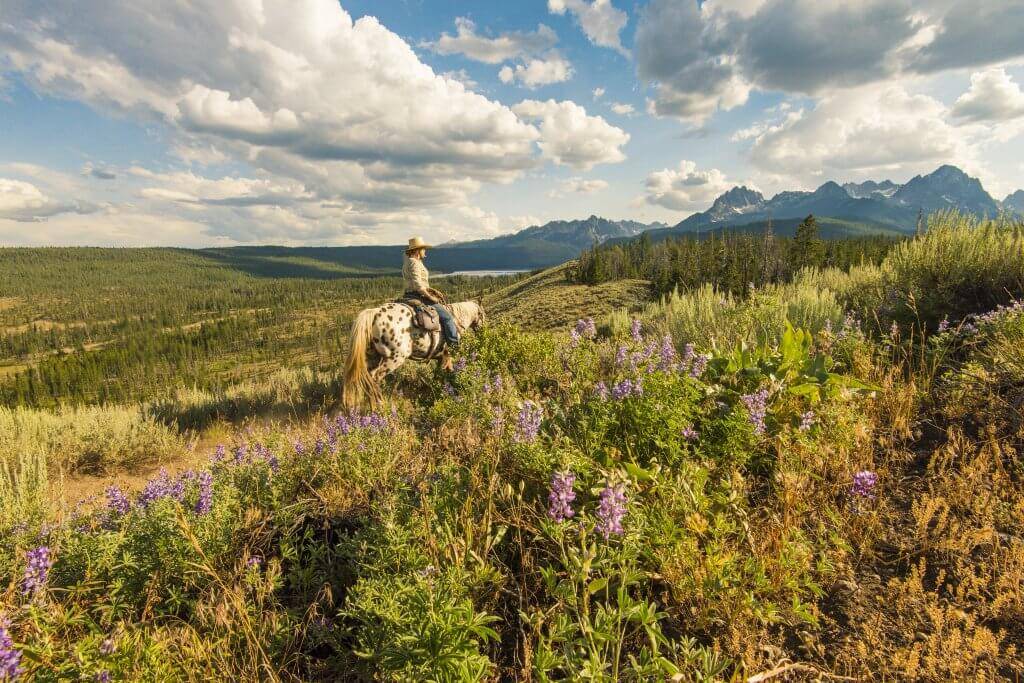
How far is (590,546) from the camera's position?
2.14 metres

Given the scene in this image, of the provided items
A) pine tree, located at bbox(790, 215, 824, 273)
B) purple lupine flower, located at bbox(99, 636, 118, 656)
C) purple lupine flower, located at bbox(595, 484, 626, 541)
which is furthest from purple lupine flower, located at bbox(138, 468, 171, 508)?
pine tree, located at bbox(790, 215, 824, 273)

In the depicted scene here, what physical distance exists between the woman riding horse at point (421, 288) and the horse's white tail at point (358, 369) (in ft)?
4.09

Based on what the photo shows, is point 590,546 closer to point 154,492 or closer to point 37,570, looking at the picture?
point 37,570

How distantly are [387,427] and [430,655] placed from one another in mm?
2314

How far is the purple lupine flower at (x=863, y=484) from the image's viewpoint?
9.05 ft

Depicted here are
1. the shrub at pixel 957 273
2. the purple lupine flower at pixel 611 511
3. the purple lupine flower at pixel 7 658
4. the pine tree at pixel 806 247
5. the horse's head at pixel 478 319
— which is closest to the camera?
the purple lupine flower at pixel 7 658

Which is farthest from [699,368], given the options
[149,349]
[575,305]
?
[149,349]

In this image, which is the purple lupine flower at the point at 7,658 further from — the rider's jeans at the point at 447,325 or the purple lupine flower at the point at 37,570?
the rider's jeans at the point at 447,325

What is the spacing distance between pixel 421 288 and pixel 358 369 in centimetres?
199

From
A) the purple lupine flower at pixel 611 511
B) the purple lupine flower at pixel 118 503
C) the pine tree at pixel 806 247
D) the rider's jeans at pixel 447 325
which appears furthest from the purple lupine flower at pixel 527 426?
the pine tree at pixel 806 247

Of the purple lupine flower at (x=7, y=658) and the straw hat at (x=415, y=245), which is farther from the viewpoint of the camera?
the straw hat at (x=415, y=245)

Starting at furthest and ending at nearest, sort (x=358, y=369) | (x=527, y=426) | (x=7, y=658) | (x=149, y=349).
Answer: (x=149, y=349) → (x=358, y=369) → (x=527, y=426) → (x=7, y=658)

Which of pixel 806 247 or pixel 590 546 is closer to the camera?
pixel 590 546

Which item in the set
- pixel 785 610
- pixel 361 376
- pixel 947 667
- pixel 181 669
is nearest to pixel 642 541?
pixel 785 610
